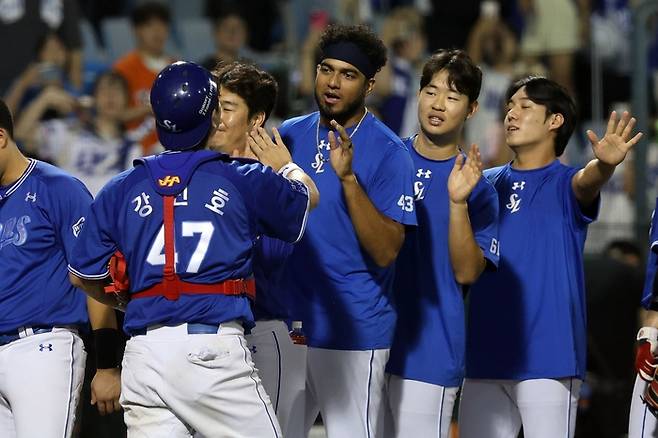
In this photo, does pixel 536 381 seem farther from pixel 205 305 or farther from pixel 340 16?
pixel 340 16

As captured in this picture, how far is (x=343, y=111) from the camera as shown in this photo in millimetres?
5199

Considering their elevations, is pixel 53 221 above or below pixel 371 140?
below

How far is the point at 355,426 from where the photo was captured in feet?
16.6

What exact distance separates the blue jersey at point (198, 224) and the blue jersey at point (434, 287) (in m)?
1.16

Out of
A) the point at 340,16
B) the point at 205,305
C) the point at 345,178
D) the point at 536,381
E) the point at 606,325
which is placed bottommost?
the point at 606,325

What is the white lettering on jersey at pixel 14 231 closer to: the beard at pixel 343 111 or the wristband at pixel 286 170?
the wristband at pixel 286 170

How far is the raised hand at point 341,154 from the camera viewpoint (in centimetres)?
478

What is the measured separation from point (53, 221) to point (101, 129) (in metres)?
5.59

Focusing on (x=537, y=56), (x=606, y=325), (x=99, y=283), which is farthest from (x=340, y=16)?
(x=99, y=283)

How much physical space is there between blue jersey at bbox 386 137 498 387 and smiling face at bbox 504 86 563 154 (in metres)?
0.40

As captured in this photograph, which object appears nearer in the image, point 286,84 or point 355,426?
point 355,426

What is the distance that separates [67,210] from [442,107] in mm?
1606

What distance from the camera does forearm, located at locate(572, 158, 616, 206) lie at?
536 cm

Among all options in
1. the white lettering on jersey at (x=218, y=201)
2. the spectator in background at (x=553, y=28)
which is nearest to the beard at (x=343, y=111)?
the white lettering on jersey at (x=218, y=201)
